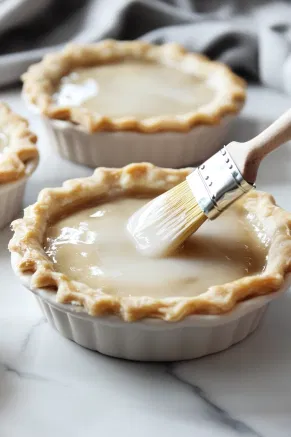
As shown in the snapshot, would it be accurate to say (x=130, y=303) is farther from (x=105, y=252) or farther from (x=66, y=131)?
(x=66, y=131)

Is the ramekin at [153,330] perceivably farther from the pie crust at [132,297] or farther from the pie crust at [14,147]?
the pie crust at [14,147]

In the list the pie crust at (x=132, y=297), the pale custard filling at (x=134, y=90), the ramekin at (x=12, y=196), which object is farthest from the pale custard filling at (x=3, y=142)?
the pie crust at (x=132, y=297)

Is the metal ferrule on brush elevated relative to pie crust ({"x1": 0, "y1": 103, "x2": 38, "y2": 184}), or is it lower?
elevated

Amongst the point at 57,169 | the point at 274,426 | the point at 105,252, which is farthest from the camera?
the point at 57,169

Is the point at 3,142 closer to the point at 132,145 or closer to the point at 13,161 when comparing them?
the point at 13,161

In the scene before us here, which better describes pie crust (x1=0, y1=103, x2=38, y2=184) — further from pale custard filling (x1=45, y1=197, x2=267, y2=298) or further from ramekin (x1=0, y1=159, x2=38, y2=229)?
pale custard filling (x1=45, y1=197, x2=267, y2=298)

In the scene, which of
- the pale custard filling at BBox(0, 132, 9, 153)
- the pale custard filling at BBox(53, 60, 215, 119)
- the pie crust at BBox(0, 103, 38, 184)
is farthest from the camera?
the pale custard filling at BBox(53, 60, 215, 119)

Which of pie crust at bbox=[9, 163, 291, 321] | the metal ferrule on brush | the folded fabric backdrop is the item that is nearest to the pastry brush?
the metal ferrule on brush

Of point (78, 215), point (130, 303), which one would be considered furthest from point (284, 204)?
point (130, 303)
